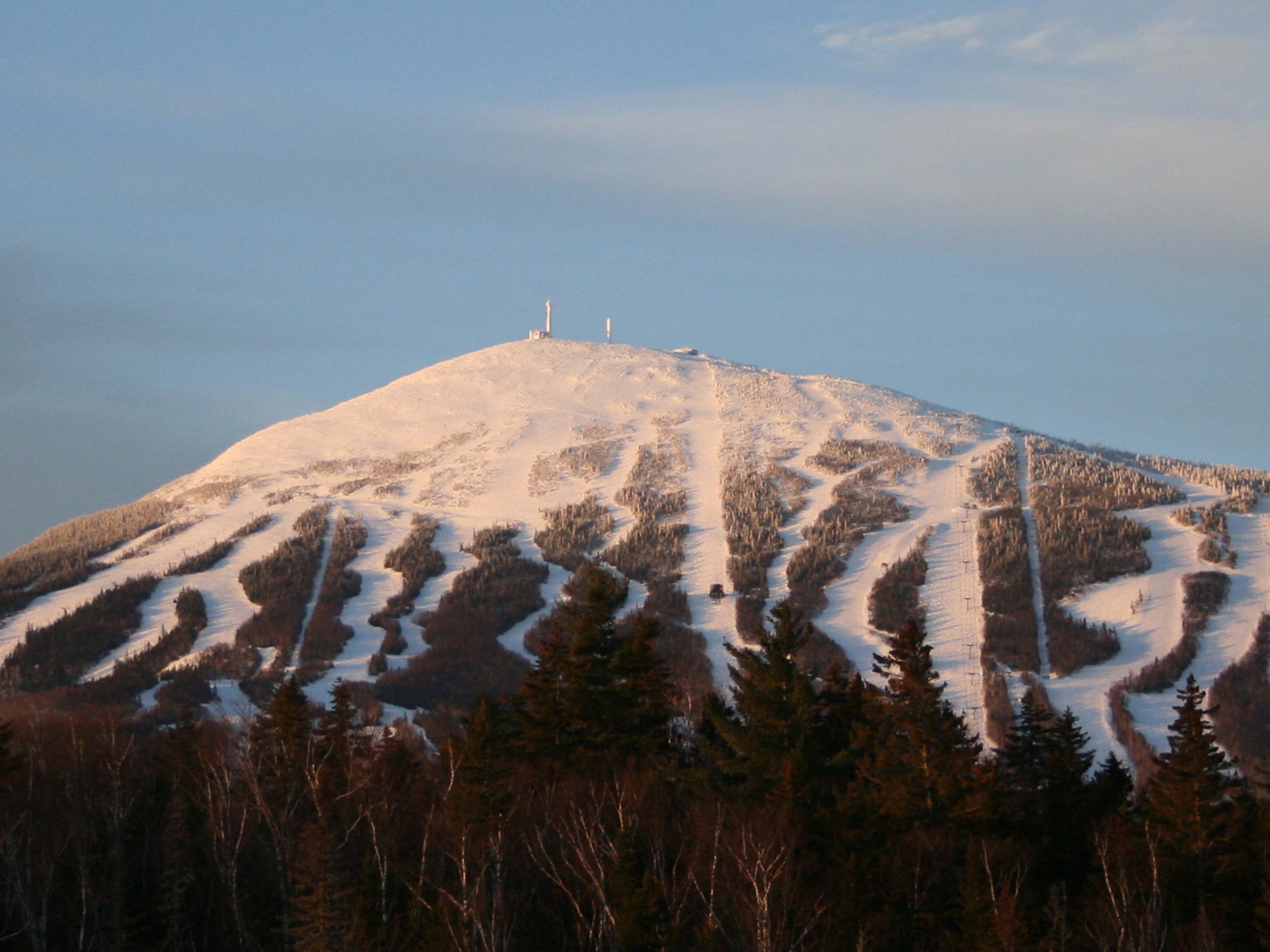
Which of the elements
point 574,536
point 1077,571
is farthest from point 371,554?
point 1077,571

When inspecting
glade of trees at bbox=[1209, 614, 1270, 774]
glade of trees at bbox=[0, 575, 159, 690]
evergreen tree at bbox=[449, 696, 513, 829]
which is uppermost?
glade of trees at bbox=[0, 575, 159, 690]

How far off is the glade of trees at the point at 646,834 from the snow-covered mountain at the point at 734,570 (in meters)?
72.3

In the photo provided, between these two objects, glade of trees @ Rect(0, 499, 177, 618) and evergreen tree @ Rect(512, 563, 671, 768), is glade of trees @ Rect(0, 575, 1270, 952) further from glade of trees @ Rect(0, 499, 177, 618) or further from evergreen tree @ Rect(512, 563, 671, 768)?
glade of trees @ Rect(0, 499, 177, 618)

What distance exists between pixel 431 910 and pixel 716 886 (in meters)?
8.52

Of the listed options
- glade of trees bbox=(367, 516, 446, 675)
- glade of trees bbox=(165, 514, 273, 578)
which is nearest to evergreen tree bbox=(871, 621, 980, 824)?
glade of trees bbox=(367, 516, 446, 675)

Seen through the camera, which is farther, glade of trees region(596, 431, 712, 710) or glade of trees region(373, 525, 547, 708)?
glade of trees region(596, 431, 712, 710)

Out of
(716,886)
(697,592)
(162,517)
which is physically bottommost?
(716,886)

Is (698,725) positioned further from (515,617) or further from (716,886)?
(515,617)

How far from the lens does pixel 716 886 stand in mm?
39219

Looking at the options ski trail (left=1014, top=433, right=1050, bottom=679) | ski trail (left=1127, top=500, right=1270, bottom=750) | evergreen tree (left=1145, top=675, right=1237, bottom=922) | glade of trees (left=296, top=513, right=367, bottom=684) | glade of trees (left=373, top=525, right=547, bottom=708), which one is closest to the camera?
evergreen tree (left=1145, top=675, right=1237, bottom=922)

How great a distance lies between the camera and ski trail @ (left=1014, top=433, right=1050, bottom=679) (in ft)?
461

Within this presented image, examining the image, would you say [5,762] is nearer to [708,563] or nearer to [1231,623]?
[708,563]

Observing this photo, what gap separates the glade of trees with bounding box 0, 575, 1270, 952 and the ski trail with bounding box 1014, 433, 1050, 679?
298ft

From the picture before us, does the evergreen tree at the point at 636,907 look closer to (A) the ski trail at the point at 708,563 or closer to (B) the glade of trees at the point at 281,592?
(A) the ski trail at the point at 708,563
